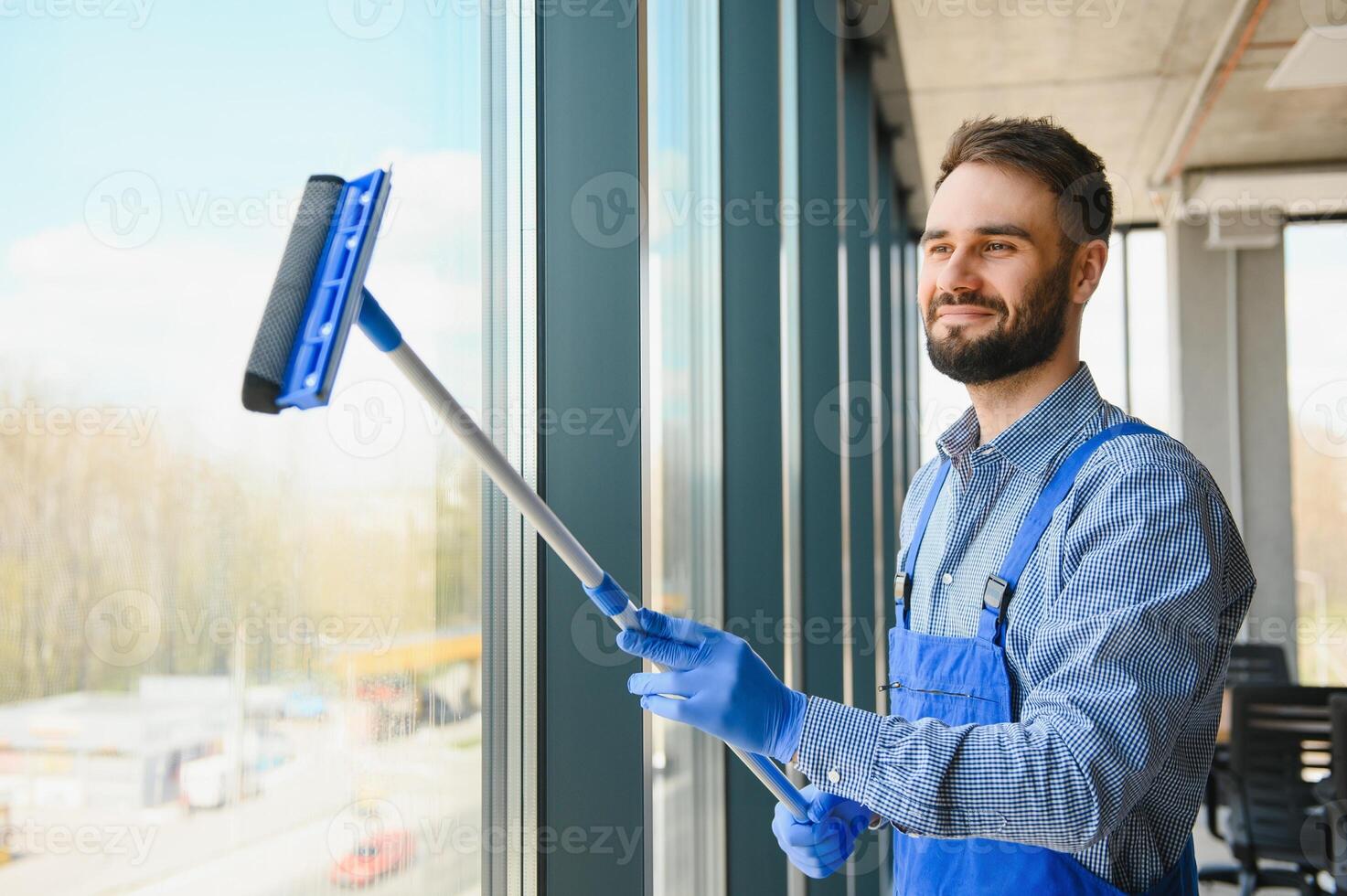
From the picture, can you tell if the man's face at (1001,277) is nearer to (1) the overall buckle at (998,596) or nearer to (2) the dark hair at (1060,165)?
(2) the dark hair at (1060,165)

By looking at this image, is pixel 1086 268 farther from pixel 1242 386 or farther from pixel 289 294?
pixel 1242 386

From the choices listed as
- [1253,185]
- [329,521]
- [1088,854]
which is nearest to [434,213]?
[329,521]

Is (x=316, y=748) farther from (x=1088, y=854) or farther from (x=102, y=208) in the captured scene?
(x=1088, y=854)

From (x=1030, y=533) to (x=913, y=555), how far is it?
1.02ft

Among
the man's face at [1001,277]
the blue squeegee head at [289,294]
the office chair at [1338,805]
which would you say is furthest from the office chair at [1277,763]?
the blue squeegee head at [289,294]

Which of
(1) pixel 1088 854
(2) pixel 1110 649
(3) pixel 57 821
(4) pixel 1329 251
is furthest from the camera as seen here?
(4) pixel 1329 251

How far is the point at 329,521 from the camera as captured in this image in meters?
0.92

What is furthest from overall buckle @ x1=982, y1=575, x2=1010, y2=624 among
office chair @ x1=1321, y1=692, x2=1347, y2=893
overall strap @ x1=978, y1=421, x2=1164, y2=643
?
office chair @ x1=1321, y1=692, x2=1347, y2=893

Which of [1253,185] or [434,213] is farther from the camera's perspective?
[1253,185]

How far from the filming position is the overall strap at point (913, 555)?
1.47 metres

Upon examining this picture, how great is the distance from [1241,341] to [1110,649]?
6.77m

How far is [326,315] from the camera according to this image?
2.43 feet

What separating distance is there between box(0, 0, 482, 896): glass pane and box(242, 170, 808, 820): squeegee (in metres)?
0.07

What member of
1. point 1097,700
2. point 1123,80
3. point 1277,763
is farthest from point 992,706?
point 1123,80
